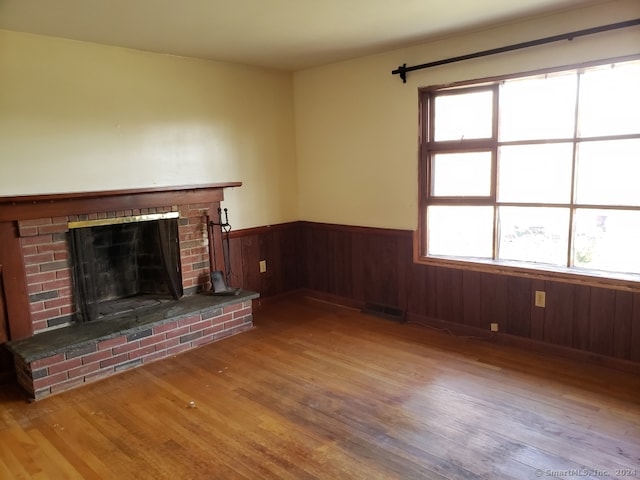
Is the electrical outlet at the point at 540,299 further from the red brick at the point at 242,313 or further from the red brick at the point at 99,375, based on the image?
the red brick at the point at 99,375

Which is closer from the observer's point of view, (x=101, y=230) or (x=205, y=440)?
(x=205, y=440)

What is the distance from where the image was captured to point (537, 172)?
3.41 metres

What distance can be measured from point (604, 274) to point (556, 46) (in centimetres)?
157

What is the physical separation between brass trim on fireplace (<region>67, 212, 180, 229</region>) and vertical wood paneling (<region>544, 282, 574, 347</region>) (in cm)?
300

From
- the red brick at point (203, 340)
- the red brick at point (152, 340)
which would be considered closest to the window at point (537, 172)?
the red brick at point (203, 340)

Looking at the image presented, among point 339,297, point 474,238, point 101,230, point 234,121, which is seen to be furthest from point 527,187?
point 101,230

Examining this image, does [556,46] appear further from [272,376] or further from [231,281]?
[231,281]

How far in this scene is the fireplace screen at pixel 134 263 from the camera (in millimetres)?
3758

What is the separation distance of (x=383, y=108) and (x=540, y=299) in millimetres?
2057

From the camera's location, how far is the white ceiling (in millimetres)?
2707

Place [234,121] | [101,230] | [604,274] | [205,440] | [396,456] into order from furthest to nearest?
[234,121] < [101,230] < [604,274] < [205,440] < [396,456]

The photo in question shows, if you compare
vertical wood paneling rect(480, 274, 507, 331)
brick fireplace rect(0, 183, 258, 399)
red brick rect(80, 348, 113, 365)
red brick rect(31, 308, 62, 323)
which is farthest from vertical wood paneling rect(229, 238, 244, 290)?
vertical wood paneling rect(480, 274, 507, 331)

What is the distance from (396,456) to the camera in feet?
7.41

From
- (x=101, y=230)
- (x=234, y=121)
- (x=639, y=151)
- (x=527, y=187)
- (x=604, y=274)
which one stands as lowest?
(x=604, y=274)
